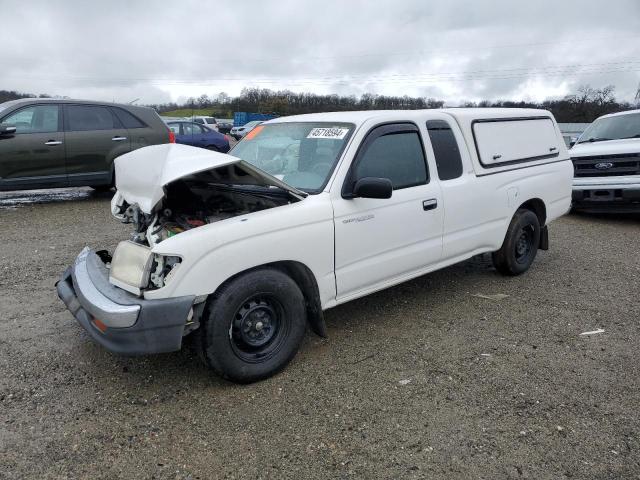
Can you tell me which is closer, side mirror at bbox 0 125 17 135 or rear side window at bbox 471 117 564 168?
rear side window at bbox 471 117 564 168

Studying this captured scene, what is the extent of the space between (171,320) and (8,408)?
45.9 inches

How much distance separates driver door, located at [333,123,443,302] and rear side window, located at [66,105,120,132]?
22.6 feet

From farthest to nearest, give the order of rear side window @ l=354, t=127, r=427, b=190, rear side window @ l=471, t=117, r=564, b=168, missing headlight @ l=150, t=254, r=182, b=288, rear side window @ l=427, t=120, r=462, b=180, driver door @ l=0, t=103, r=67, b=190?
driver door @ l=0, t=103, r=67, b=190 → rear side window @ l=471, t=117, r=564, b=168 → rear side window @ l=427, t=120, r=462, b=180 → rear side window @ l=354, t=127, r=427, b=190 → missing headlight @ l=150, t=254, r=182, b=288

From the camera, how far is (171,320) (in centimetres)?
289

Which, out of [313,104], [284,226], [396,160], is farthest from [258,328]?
[313,104]

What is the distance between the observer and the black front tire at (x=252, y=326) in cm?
306

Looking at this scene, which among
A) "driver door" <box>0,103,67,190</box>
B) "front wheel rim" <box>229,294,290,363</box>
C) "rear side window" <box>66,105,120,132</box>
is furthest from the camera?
"rear side window" <box>66,105,120,132</box>

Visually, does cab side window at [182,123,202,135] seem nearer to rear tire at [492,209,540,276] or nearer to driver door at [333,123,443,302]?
rear tire at [492,209,540,276]

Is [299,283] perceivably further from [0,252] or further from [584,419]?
[0,252]

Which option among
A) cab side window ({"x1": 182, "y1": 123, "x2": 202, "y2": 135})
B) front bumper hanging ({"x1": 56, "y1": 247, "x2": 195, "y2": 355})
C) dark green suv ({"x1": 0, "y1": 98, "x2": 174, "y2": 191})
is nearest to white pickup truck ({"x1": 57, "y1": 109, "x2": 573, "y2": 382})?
front bumper hanging ({"x1": 56, "y1": 247, "x2": 195, "y2": 355})

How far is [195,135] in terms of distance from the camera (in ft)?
59.6

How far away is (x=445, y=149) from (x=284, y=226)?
197 cm

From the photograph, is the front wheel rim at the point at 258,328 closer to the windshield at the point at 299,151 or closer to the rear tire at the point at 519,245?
the windshield at the point at 299,151

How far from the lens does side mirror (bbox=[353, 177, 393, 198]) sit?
3.50 metres
